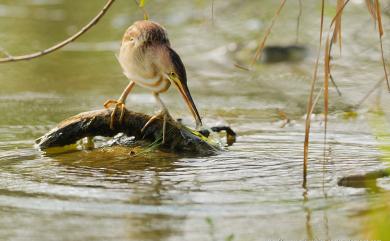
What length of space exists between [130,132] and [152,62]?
0.51m

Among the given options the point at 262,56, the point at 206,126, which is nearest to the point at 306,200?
the point at 206,126

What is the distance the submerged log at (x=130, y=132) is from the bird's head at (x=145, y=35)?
0.45 m

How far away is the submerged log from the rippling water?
126 millimetres

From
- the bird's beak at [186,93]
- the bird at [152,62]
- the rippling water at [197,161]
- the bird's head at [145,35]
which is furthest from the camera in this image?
the bird's head at [145,35]

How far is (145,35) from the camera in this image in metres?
5.36

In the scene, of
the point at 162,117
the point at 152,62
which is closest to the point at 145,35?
the point at 152,62

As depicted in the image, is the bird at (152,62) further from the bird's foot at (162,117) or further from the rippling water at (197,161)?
the rippling water at (197,161)

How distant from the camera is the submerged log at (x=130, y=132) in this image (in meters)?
5.39

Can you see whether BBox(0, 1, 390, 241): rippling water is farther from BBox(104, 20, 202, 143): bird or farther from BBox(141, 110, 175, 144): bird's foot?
BBox(104, 20, 202, 143): bird

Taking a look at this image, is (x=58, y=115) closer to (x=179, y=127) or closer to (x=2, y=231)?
(x=179, y=127)

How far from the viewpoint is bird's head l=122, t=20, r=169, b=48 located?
209 inches

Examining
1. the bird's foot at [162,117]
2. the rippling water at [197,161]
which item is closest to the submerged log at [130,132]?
the bird's foot at [162,117]

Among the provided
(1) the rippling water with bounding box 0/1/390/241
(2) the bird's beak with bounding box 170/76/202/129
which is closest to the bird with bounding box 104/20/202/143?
(2) the bird's beak with bounding box 170/76/202/129

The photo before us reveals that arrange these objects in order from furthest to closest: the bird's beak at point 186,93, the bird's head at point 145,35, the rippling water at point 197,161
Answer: the bird's head at point 145,35
the bird's beak at point 186,93
the rippling water at point 197,161
